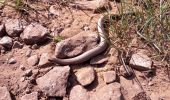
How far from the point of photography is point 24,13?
11.5 ft

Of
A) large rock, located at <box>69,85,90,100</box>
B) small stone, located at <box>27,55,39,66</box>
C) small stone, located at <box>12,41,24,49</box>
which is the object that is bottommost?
large rock, located at <box>69,85,90,100</box>

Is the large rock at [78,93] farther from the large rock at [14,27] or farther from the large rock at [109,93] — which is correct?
the large rock at [14,27]

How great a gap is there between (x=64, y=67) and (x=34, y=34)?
49cm

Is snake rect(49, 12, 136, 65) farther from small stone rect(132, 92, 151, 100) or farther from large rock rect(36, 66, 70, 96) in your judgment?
small stone rect(132, 92, 151, 100)

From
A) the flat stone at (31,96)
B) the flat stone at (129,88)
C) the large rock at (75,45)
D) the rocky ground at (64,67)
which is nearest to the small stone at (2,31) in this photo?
the rocky ground at (64,67)

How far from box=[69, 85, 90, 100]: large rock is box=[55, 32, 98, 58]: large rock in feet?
1.06

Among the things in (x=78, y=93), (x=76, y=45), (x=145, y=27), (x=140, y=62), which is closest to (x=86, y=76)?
(x=78, y=93)

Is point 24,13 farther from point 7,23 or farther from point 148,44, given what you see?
point 148,44

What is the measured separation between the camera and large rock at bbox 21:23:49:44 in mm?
3268

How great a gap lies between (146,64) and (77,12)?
36.6 inches

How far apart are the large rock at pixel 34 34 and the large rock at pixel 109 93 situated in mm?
768

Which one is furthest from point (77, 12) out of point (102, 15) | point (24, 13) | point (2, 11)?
point (2, 11)

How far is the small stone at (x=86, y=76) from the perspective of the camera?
295 centimetres

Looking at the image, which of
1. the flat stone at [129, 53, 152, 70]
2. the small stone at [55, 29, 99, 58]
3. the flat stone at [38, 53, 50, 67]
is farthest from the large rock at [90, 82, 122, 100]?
the flat stone at [38, 53, 50, 67]
